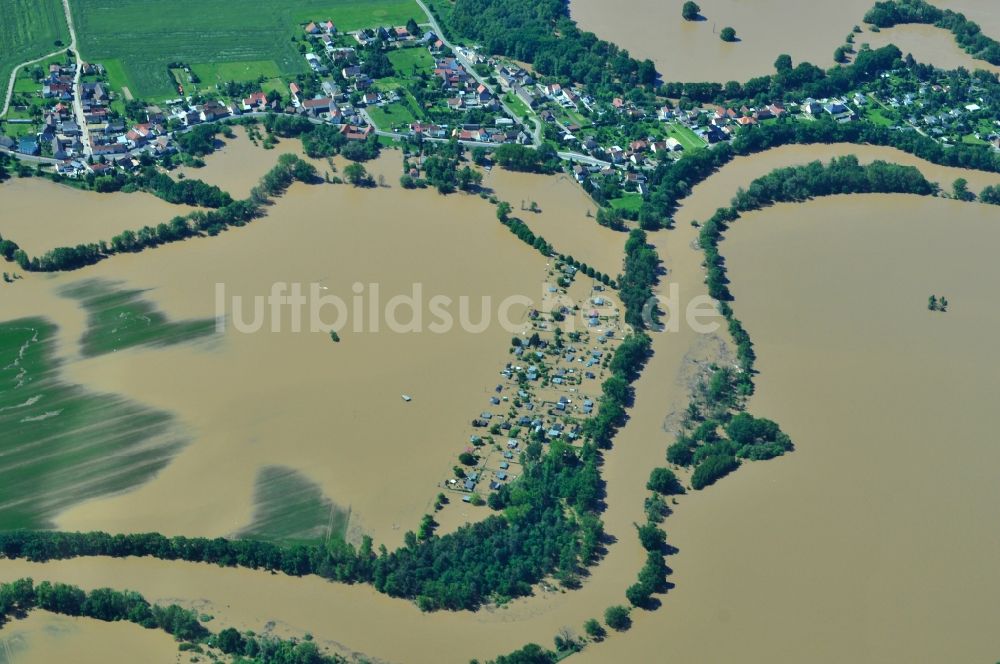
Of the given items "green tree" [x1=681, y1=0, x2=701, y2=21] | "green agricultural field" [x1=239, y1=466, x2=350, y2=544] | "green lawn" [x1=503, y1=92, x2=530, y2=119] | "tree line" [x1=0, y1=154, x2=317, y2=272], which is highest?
"green tree" [x1=681, y1=0, x2=701, y2=21]

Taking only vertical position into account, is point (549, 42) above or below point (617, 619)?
above

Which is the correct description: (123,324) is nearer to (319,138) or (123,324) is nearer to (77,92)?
(319,138)

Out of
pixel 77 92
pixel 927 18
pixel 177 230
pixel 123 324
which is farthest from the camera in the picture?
pixel 927 18

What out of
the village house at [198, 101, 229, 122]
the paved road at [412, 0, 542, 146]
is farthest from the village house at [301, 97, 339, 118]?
the paved road at [412, 0, 542, 146]

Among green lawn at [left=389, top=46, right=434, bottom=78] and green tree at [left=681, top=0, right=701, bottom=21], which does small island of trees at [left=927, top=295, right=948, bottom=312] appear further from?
green lawn at [left=389, top=46, right=434, bottom=78]

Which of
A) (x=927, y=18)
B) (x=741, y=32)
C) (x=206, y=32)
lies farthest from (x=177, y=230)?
(x=927, y=18)

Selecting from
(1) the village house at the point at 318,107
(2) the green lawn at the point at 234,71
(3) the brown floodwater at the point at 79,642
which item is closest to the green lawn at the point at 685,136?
(1) the village house at the point at 318,107

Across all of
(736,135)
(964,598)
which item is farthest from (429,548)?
(736,135)
